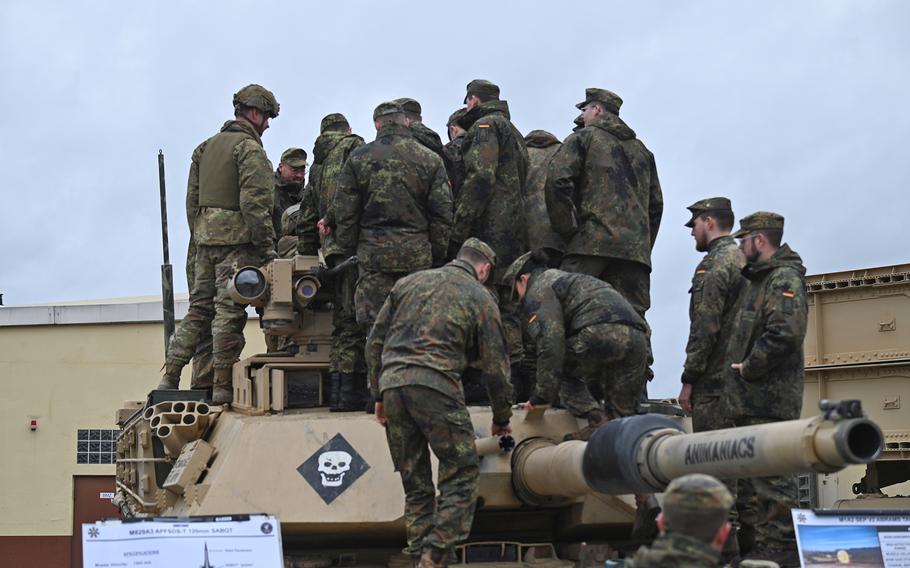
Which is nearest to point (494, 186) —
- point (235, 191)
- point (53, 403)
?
point (235, 191)

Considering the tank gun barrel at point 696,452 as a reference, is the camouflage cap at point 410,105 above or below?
above

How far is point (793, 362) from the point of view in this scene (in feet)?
33.4

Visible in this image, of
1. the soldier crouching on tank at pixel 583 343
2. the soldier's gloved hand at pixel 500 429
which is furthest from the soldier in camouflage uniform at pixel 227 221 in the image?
the soldier's gloved hand at pixel 500 429

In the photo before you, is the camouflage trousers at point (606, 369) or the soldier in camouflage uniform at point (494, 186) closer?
the camouflage trousers at point (606, 369)

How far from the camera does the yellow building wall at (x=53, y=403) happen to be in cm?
2553

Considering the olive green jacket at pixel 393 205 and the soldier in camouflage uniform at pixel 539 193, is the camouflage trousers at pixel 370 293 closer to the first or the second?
the olive green jacket at pixel 393 205

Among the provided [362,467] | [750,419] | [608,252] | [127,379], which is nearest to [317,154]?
[608,252]

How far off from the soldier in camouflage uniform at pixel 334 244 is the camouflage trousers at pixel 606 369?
158 cm

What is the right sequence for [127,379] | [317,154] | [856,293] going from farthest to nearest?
[127,379] < [856,293] < [317,154]

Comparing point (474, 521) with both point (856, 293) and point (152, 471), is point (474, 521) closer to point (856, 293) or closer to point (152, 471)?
point (152, 471)

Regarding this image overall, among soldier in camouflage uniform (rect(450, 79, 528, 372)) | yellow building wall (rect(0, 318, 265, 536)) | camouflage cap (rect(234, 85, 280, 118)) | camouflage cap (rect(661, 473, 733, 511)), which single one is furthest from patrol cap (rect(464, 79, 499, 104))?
yellow building wall (rect(0, 318, 265, 536))

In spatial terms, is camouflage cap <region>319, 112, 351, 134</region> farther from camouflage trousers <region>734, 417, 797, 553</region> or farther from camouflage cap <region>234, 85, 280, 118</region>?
camouflage trousers <region>734, 417, 797, 553</region>

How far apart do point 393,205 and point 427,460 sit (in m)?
2.43

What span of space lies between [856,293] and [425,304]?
11.9 m
